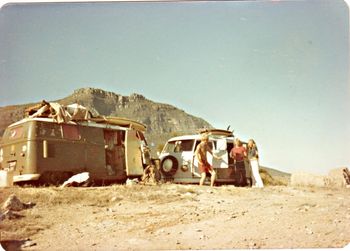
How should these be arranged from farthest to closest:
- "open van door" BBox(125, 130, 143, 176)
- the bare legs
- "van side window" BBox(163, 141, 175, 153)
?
"van side window" BBox(163, 141, 175, 153), "open van door" BBox(125, 130, 143, 176), the bare legs

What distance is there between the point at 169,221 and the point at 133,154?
2.97 m

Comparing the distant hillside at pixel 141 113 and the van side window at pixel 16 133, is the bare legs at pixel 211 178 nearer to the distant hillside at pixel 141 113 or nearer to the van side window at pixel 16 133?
the distant hillside at pixel 141 113

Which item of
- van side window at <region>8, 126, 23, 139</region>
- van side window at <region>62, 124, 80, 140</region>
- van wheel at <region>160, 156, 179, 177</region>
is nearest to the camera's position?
van side window at <region>8, 126, 23, 139</region>

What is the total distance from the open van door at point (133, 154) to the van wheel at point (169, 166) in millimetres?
418

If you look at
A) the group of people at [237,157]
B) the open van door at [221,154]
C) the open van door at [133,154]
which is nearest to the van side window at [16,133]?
the open van door at [133,154]

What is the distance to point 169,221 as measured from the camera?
Result: 224 inches

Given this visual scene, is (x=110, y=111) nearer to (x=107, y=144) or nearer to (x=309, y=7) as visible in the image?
(x=107, y=144)

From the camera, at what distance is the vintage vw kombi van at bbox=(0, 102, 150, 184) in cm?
686

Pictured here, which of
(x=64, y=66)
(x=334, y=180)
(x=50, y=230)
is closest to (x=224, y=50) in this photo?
(x=64, y=66)

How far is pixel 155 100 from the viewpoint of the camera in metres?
7.09

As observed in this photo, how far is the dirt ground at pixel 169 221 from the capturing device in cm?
532

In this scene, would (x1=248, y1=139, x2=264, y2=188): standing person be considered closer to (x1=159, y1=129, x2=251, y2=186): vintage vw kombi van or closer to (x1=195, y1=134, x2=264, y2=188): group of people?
(x1=195, y1=134, x2=264, y2=188): group of people

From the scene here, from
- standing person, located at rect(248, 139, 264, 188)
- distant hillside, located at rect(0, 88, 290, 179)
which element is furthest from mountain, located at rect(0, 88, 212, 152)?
standing person, located at rect(248, 139, 264, 188)

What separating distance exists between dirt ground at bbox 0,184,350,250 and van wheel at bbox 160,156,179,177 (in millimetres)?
1559
